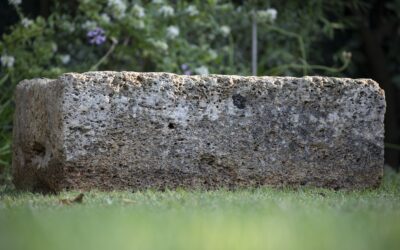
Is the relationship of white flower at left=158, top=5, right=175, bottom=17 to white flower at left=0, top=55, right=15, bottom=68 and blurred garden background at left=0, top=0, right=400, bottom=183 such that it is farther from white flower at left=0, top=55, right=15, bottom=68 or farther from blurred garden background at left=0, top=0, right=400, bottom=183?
white flower at left=0, top=55, right=15, bottom=68

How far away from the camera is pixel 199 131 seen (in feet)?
15.4

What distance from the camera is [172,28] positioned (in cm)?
773

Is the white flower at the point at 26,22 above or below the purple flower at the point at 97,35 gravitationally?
above

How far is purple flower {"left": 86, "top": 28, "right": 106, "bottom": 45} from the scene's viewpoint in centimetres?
762

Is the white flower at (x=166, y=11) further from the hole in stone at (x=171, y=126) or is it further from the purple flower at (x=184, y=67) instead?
the hole in stone at (x=171, y=126)

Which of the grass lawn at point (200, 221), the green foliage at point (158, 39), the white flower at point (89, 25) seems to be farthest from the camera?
the white flower at point (89, 25)

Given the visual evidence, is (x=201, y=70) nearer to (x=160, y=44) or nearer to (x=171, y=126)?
(x=160, y=44)

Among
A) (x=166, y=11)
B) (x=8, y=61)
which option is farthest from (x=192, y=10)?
(x=8, y=61)

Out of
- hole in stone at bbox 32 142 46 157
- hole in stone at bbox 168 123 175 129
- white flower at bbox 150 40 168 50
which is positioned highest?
white flower at bbox 150 40 168 50

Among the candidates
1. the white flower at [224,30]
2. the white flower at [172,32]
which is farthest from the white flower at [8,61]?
the white flower at [224,30]

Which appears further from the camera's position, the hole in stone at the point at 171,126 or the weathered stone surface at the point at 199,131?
the hole in stone at the point at 171,126

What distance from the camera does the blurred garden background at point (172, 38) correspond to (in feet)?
24.3

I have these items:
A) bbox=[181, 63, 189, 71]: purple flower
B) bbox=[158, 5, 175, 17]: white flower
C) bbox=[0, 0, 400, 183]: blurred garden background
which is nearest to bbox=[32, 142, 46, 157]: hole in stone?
bbox=[0, 0, 400, 183]: blurred garden background

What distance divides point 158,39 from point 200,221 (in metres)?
4.83
